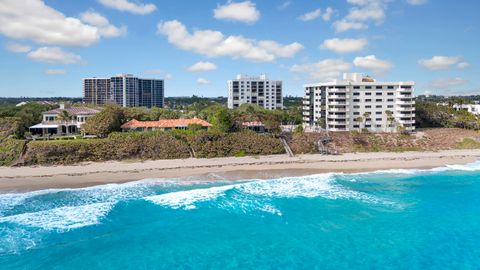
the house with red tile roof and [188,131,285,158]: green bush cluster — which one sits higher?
the house with red tile roof

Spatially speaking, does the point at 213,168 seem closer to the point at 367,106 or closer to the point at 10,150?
the point at 10,150

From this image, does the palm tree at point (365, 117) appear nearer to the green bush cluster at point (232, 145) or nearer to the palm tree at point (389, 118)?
the palm tree at point (389, 118)

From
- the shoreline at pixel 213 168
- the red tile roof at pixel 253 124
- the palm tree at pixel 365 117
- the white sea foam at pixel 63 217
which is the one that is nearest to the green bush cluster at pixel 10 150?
the shoreline at pixel 213 168

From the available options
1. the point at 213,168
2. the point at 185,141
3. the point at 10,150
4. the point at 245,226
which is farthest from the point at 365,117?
the point at 10,150

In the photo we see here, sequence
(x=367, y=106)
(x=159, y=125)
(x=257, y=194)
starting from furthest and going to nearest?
(x=367, y=106) < (x=159, y=125) < (x=257, y=194)

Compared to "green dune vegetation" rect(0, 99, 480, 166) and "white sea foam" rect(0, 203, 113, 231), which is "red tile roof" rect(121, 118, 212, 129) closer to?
"green dune vegetation" rect(0, 99, 480, 166)

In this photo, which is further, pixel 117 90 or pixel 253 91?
pixel 117 90

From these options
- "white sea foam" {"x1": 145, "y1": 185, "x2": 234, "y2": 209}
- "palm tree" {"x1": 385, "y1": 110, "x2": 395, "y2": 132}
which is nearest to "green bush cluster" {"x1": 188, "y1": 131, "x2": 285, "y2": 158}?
"white sea foam" {"x1": 145, "y1": 185, "x2": 234, "y2": 209}
